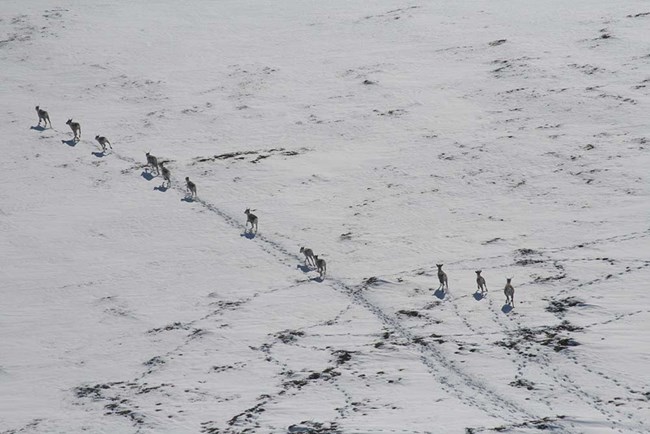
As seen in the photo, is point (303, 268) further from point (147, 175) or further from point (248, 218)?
point (147, 175)

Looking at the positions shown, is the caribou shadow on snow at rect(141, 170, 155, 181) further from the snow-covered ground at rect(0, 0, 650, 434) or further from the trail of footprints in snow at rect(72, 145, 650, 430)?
the trail of footprints in snow at rect(72, 145, 650, 430)

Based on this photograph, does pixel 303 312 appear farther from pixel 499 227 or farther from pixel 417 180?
pixel 417 180

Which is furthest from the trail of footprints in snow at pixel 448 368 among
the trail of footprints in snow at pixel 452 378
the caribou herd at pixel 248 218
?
the caribou herd at pixel 248 218

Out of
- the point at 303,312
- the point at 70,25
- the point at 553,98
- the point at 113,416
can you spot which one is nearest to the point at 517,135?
the point at 553,98

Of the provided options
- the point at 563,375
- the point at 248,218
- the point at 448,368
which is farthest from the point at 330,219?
the point at 563,375

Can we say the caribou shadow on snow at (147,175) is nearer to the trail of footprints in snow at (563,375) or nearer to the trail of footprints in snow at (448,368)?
the trail of footprints in snow at (448,368)
